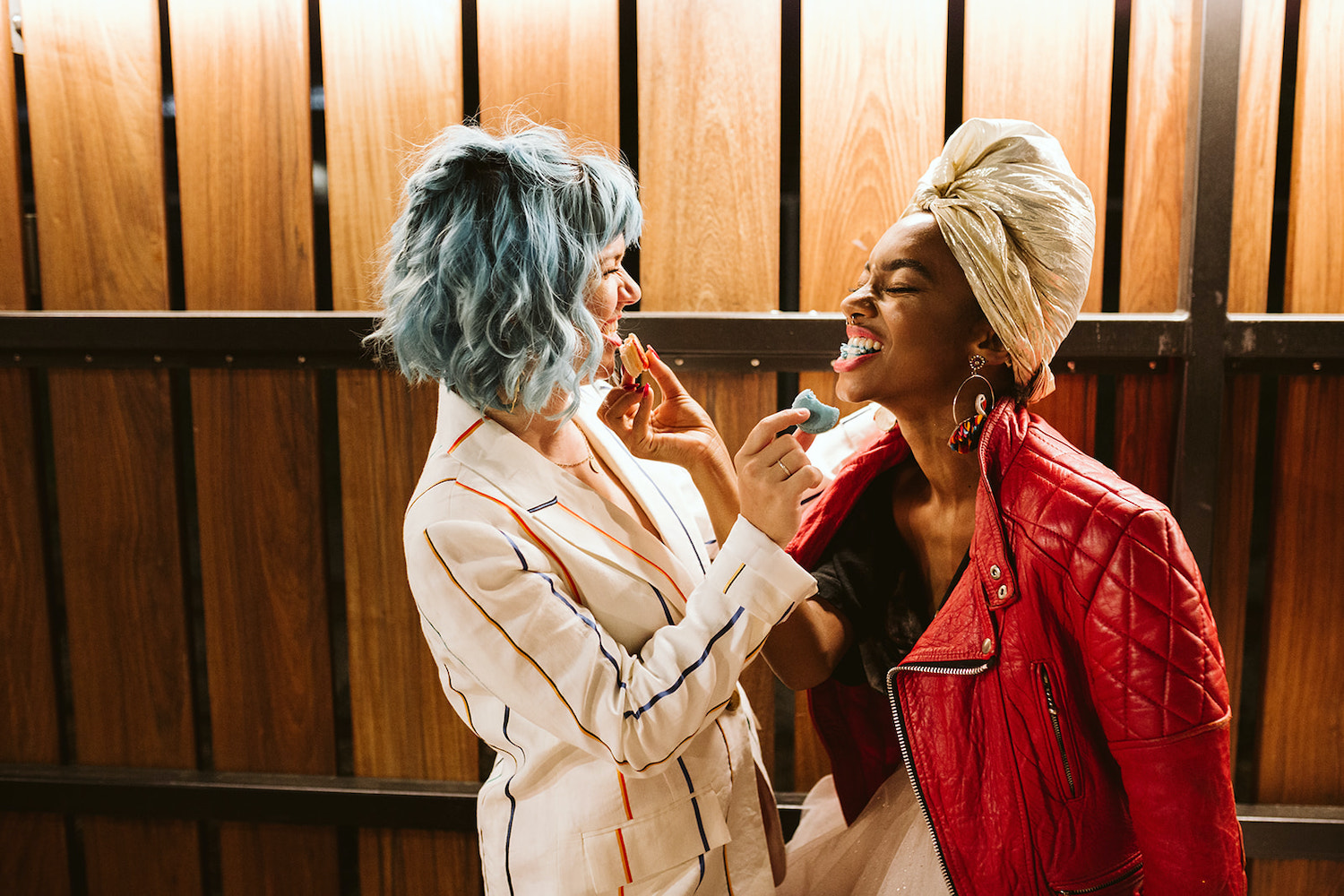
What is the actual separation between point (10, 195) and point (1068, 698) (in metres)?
3.00

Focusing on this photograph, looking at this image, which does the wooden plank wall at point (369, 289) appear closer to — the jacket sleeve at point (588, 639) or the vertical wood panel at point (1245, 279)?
the vertical wood panel at point (1245, 279)

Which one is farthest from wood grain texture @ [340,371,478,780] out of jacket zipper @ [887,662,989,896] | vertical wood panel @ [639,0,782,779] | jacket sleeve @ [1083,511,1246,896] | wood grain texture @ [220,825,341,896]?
jacket sleeve @ [1083,511,1246,896]

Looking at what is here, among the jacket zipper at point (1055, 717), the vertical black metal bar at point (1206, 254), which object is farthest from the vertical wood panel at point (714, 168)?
the jacket zipper at point (1055, 717)

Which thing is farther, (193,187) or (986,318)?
(193,187)

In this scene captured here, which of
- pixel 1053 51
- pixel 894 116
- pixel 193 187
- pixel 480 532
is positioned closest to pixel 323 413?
pixel 193 187

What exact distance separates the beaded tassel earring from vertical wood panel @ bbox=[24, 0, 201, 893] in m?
2.23

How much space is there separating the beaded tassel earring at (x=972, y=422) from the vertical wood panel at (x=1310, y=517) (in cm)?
123

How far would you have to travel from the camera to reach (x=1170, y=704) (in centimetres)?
140

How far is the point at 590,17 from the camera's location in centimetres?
239

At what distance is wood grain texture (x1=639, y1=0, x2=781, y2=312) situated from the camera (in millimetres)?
2338

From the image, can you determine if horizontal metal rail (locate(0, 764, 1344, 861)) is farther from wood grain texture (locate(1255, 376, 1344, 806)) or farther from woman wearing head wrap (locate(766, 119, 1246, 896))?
wood grain texture (locate(1255, 376, 1344, 806))

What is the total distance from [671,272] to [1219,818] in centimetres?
174

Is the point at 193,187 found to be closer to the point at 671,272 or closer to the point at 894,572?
the point at 671,272

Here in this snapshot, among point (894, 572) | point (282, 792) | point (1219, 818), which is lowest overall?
point (282, 792)
